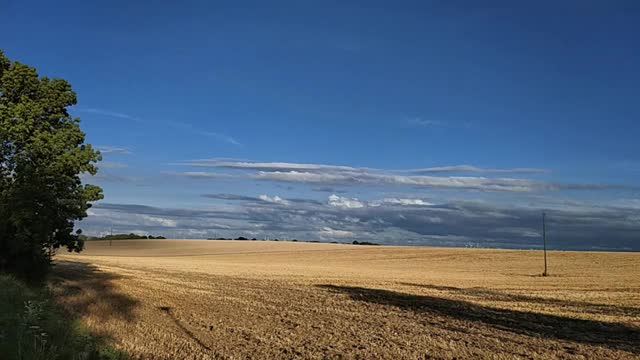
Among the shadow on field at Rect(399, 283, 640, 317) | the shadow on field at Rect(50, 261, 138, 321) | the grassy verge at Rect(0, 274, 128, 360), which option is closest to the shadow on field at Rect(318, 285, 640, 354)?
the shadow on field at Rect(399, 283, 640, 317)

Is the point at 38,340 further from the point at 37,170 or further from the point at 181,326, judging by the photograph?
the point at 37,170

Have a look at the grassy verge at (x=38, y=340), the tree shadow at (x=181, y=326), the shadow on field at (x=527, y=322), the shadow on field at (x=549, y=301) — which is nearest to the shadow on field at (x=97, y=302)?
the tree shadow at (x=181, y=326)

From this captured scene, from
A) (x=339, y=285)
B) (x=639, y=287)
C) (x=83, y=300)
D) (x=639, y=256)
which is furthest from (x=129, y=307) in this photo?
(x=639, y=256)

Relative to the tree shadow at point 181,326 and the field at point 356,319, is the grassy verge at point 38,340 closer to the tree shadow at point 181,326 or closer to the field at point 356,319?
the field at point 356,319

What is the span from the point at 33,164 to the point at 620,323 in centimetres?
2802

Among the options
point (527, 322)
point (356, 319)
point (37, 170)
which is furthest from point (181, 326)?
point (37, 170)

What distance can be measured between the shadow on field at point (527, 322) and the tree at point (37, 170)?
52.4 feet

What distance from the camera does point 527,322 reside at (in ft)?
70.0

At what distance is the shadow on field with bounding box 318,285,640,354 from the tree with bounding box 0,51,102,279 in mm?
15976

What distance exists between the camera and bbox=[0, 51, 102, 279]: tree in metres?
28.6

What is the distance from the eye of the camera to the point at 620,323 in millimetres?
21406

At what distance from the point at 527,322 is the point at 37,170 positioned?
24.5 m

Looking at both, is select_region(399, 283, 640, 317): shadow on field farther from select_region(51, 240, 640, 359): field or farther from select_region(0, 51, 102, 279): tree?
select_region(0, 51, 102, 279): tree

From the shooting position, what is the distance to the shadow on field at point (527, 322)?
1795 centimetres
